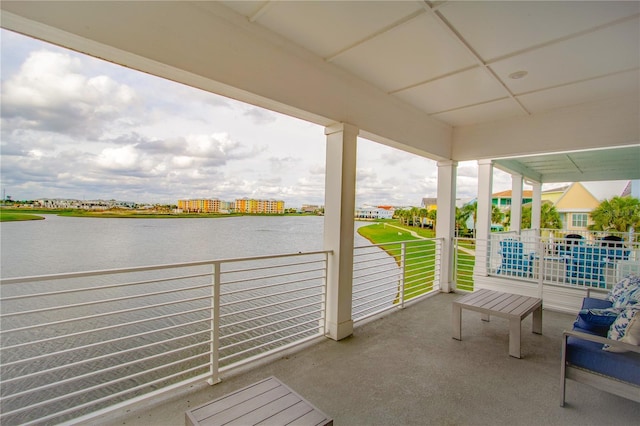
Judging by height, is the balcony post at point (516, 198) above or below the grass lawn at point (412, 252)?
above

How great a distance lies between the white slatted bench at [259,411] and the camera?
1.25 meters

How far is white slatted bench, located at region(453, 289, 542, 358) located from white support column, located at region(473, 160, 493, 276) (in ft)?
5.98

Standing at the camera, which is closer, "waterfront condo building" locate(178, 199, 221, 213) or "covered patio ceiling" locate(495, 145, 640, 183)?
"waterfront condo building" locate(178, 199, 221, 213)

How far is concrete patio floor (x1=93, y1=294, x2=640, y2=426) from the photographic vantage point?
6.36 feet

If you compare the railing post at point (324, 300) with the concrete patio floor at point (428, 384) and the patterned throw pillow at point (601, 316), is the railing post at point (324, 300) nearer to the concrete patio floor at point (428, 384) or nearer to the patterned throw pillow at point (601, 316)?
the concrete patio floor at point (428, 384)

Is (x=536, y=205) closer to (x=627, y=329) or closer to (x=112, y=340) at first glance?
(x=627, y=329)

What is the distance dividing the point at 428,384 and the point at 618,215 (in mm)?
16361

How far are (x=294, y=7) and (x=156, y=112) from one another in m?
3.56

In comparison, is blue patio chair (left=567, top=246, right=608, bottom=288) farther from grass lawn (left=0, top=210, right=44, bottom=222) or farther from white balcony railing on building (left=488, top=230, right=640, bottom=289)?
grass lawn (left=0, top=210, right=44, bottom=222)

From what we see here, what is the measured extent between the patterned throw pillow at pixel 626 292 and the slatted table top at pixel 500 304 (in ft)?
2.06

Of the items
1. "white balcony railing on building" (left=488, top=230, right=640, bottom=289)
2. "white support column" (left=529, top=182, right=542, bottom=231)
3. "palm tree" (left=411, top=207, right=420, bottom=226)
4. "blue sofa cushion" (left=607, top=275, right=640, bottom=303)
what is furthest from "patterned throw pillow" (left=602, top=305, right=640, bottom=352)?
"white support column" (left=529, top=182, right=542, bottom=231)

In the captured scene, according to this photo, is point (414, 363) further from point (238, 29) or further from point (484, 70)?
point (238, 29)

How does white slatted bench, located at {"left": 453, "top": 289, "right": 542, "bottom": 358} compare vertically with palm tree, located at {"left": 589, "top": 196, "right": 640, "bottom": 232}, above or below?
below

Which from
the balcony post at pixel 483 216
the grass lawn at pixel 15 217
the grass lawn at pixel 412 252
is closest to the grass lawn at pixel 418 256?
the grass lawn at pixel 412 252
